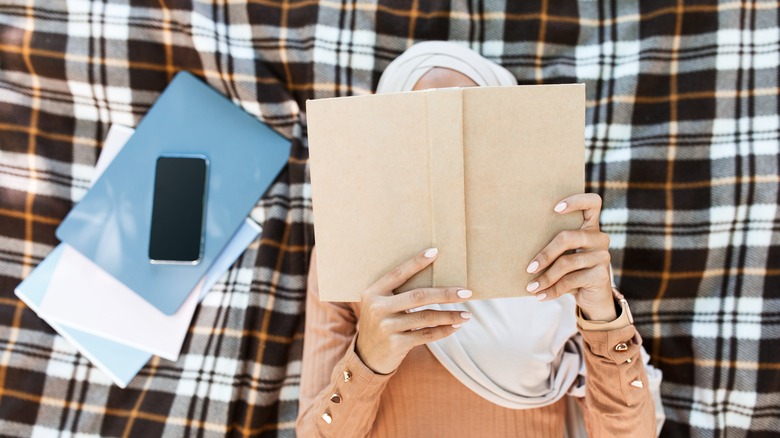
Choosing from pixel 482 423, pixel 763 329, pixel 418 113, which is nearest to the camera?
pixel 418 113

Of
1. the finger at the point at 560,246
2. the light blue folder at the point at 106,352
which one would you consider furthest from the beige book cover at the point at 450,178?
the light blue folder at the point at 106,352

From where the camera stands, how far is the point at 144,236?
1260 millimetres

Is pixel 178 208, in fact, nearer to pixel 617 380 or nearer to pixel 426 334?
pixel 426 334

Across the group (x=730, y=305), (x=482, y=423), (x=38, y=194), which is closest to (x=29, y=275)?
(x=38, y=194)

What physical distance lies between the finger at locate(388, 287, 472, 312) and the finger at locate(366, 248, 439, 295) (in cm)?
1

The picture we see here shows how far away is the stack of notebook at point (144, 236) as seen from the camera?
4.10ft

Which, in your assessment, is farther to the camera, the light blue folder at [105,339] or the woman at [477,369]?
the light blue folder at [105,339]

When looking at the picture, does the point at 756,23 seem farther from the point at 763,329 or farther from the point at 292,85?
the point at 292,85

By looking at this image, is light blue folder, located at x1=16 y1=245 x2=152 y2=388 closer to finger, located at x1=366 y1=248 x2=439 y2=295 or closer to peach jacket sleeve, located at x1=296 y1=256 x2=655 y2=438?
peach jacket sleeve, located at x1=296 y1=256 x2=655 y2=438

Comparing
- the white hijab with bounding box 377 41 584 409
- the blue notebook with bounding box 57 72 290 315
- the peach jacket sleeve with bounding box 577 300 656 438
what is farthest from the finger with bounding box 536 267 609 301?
the blue notebook with bounding box 57 72 290 315

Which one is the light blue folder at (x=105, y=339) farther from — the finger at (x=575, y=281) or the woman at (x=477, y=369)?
the finger at (x=575, y=281)

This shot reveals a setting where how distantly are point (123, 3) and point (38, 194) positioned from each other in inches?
17.6

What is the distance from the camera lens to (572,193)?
28.8 inches

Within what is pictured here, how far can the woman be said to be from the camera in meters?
0.88
